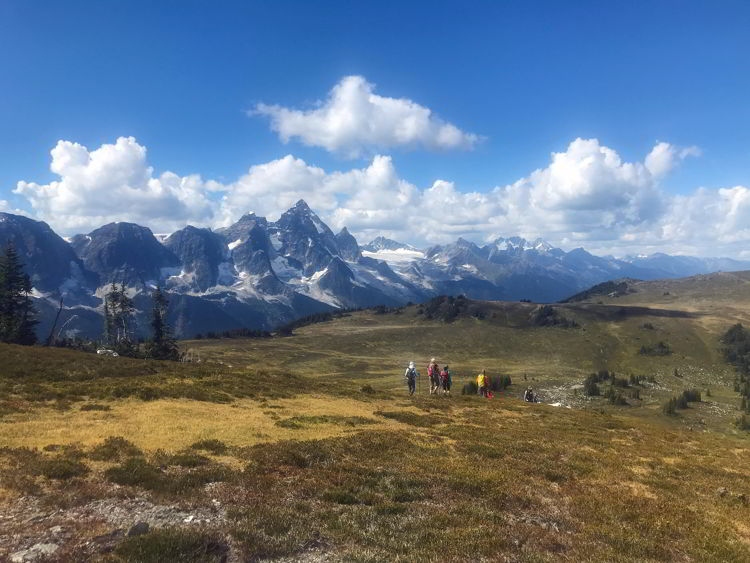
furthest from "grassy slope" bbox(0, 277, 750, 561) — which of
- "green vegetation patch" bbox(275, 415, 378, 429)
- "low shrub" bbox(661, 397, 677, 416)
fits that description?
"low shrub" bbox(661, 397, 677, 416)

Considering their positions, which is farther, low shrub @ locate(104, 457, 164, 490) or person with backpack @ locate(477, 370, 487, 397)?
person with backpack @ locate(477, 370, 487, 397)

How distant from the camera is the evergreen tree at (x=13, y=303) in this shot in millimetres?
86062

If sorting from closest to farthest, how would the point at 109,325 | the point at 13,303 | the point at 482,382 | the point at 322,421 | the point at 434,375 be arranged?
the point at 322,421 < the point at 434,375 < the point at 482,382 < the point at 13,303 < the point at 109,325

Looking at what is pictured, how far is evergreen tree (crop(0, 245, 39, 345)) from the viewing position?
86062 mm

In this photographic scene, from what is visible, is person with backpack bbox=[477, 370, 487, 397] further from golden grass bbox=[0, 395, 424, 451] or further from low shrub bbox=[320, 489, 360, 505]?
low shrub bbox=[320, 489, 360, 505]

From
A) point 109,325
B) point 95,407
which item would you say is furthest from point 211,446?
point 109,325

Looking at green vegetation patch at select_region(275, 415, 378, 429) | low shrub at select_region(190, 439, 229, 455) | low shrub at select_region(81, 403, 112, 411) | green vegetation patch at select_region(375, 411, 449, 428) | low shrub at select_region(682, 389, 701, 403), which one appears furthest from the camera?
low shrub at select_region(682, 389, 701, 403)

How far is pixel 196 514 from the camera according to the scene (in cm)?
1500

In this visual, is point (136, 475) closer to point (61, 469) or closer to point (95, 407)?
point (61, 469)

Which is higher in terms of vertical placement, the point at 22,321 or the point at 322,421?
the point at 22,321

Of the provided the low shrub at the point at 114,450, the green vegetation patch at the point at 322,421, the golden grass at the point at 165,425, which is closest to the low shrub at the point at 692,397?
the golden grass at the point at 165,425

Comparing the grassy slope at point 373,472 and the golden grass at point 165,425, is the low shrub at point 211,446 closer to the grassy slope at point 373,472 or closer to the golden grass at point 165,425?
the grassy slope at point 373,472

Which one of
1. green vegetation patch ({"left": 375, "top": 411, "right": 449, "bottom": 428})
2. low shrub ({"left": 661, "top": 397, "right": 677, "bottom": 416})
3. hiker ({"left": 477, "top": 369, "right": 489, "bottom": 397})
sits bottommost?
low shrub ({"left": 661, "top": 397, "right": 677, "bottom": 416})

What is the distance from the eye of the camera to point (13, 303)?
9338 cm
